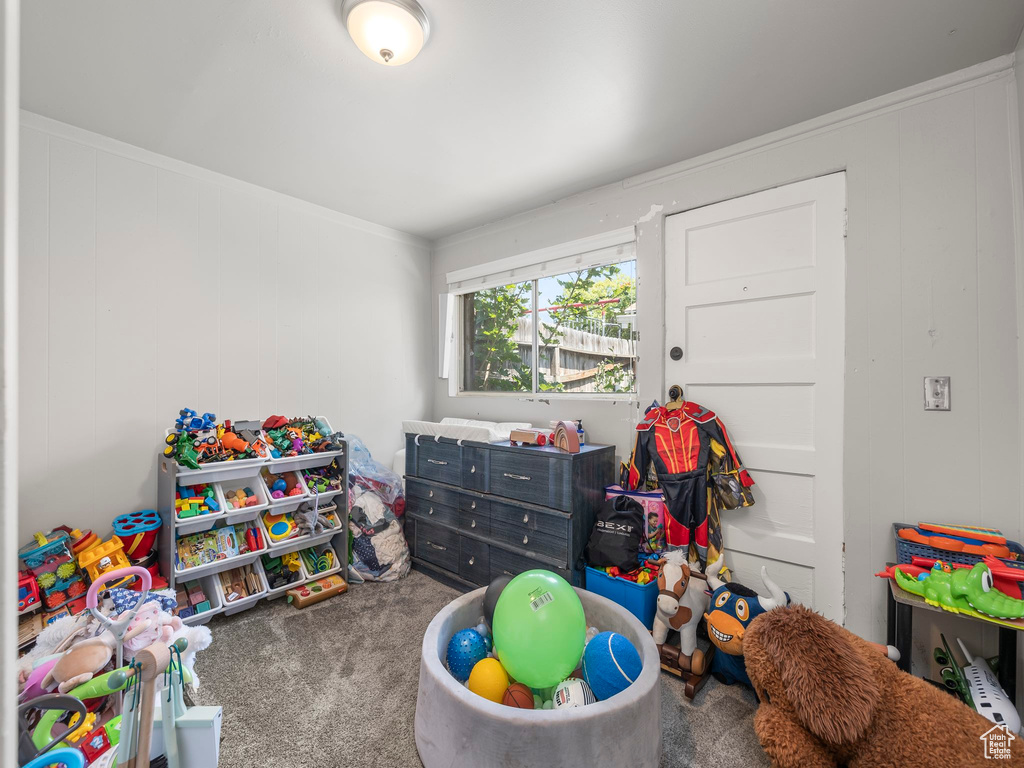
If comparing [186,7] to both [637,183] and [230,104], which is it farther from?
[637,183]

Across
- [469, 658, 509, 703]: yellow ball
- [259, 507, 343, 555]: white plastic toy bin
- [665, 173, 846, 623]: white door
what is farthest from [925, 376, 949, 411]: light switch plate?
[259, 507, 343, 555]: white plastic toy bin

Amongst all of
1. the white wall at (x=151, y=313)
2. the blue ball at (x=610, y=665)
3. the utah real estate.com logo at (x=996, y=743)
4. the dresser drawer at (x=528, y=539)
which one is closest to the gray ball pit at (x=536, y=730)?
the blue ball at (x=610, y=665)

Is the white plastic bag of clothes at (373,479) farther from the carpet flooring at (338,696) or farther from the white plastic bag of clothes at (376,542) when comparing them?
the carpet flooring at (338,696)

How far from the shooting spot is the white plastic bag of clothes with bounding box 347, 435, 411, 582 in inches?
115

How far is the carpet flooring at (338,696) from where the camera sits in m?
1.59

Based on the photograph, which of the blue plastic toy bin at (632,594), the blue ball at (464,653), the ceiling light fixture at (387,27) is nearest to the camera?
the ceiling light fixture at (387,27)

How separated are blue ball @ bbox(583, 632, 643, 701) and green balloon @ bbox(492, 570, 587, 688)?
52mm

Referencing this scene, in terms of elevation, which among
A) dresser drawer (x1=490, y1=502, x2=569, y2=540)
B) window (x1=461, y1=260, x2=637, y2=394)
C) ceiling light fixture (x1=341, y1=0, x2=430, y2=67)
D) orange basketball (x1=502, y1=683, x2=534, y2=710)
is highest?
ceiling light fixture (x1=341, y1=0, x2=430, y2=67)

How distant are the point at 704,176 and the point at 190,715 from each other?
3.01 meters

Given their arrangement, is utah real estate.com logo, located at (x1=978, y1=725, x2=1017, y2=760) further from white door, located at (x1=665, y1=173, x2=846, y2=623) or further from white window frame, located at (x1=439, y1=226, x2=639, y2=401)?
white window frame, located at (x1=439, y1=226, x2=639, y2=401)

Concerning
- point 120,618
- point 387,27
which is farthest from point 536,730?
point 387,27

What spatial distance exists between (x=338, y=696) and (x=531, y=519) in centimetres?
118

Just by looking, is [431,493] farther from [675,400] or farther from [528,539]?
[675,400]

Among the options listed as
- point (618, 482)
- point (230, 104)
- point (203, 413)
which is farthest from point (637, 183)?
point (203, 413)
